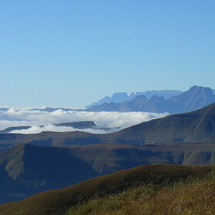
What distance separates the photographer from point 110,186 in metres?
43.3

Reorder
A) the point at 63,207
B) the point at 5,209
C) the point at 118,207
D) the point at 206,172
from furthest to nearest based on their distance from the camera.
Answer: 1. the point at 5,209
2. the point at 206,172
3. the point at 63,207
4. the point at 118,207

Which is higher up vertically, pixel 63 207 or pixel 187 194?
pixel 187 194

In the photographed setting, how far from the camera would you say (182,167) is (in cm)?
4600

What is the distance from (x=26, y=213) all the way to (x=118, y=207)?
1491 centimetres

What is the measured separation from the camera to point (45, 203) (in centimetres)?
4191

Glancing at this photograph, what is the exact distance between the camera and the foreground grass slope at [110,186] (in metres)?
40.8

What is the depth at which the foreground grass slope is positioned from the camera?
1604 inches

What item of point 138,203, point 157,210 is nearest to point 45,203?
point 138,203

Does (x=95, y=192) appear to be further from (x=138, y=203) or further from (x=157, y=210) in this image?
(x=157, y=210)

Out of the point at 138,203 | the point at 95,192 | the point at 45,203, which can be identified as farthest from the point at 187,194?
the point at 45,203

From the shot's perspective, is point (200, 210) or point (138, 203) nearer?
point (200, 210)

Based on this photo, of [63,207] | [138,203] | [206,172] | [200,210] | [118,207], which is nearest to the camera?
[200,210]

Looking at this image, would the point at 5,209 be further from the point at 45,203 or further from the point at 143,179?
the point at 143,179

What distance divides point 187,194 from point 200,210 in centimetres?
554
